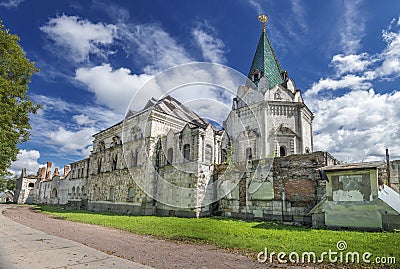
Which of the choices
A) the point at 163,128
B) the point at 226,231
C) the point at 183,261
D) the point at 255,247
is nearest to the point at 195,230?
the point at 226,231

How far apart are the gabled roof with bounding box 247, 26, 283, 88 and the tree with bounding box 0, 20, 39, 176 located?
2312cm

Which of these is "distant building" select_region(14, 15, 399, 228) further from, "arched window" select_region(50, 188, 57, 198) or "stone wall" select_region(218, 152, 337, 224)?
"arched window" select_region(50, 188, 57, 198)

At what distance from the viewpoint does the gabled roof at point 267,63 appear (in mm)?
30469

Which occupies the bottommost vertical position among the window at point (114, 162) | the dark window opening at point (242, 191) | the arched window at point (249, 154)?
the dark window opening at point (242, 191)

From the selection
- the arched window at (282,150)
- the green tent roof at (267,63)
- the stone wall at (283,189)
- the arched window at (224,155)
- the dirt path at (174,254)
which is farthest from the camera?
the green tent roof at (267,63)

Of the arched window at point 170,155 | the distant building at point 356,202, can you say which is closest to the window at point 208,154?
the arched window at point 170,155

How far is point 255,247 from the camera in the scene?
30.0 ft

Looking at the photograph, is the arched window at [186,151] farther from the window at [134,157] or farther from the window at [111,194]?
the window at [111,194]

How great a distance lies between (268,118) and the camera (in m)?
27.1

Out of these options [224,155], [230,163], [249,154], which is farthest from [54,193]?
[230,163]

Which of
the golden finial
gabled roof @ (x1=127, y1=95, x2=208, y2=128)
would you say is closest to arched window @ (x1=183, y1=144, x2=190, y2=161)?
gabled roof @ (x1=127, y1=95, x2=208, y2=128)

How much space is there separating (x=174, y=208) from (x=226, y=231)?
10.4m

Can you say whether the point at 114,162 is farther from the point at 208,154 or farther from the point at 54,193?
the point at 54,193

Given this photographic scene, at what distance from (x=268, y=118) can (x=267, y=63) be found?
27.8ft
